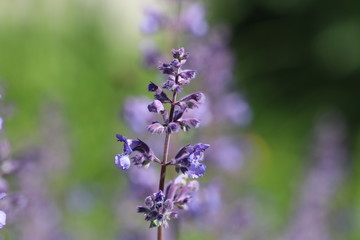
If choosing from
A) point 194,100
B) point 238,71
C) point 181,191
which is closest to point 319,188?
point 181,191

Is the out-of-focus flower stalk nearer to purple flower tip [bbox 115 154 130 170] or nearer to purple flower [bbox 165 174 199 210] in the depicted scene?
purple flower [bbox 165 174 199 210]

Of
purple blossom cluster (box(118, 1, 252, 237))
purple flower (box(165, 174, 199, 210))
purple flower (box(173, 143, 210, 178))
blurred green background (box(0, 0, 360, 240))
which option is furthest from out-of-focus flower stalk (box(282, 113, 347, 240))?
purple flower (box(173, 143, 210, 178))

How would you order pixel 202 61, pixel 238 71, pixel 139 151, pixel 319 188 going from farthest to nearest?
pixel 238 71 → pixel 319 188 → pixel 202 61 → pixel 139 151

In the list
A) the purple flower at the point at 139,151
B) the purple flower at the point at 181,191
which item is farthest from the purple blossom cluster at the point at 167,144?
the purple flower at the point at 181,191

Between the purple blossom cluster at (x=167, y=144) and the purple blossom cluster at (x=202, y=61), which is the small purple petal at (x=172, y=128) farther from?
the purple blossom cluster at (x=202, y=61)

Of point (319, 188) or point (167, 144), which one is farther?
point (319, 188)

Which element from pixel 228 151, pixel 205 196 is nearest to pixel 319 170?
pixel 228 151

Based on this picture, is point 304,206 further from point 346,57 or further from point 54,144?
point 346,57

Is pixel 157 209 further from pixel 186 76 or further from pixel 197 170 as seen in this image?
pixel 186 76

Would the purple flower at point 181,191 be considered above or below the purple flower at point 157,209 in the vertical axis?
above
